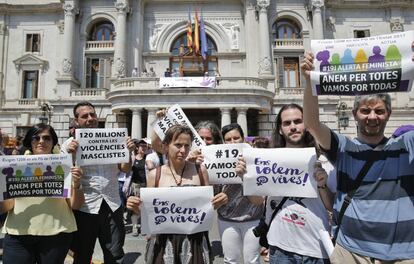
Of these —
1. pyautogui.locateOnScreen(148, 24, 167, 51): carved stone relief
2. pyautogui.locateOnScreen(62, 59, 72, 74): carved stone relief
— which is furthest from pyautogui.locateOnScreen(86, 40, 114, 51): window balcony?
pyautogui.locateOnScreen(148, 24, 167, 51): carved stone relief

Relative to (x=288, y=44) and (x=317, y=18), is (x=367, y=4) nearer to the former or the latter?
(x=317, y=18)

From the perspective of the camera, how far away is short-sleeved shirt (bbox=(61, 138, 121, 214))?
4.40 meters

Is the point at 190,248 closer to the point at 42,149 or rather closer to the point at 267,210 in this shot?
the point at 267,210

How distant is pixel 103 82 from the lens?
2667 centimetres

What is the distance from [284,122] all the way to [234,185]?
1.32 m

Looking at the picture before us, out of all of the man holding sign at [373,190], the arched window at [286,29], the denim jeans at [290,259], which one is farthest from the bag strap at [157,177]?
the arched window at [286,29]

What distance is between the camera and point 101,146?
4.48 metres

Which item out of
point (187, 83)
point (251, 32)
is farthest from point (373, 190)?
point (251, 32)

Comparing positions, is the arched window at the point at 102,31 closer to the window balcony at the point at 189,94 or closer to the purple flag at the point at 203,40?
the purple flag at the point at 203,40

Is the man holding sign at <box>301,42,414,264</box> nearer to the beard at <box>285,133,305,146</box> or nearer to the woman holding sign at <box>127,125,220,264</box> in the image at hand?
the beard at <box>285,133,305,146</box>

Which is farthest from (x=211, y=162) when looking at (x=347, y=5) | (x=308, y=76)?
(x=347, y=5)

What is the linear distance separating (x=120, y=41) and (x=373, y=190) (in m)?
24.9

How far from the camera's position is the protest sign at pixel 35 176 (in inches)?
143

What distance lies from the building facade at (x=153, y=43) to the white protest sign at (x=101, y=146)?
65.1 ft
